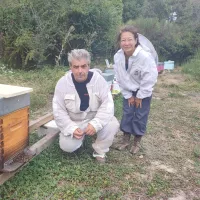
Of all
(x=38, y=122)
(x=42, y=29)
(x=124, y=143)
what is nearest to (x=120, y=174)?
(x=124, y=143)

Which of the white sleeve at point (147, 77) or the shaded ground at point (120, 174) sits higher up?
the white sleeve at point (147, 77)

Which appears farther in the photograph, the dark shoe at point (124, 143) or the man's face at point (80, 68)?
the dark shoe at point (124, 143)

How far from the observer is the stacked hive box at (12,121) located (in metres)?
2.31

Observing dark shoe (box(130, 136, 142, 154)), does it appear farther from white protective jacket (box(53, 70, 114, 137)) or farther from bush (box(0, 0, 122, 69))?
bush (box(0, 0, 122, 69))

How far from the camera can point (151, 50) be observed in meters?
3.45

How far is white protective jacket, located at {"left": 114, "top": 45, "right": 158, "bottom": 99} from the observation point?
10.6 feet

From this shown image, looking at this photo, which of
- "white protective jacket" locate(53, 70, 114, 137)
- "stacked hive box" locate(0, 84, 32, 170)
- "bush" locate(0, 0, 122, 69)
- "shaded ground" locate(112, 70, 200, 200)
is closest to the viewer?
"stacked hive box" locate(0, 84, 32, 170)

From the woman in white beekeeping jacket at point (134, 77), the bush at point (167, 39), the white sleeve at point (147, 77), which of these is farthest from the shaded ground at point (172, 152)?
the bush at point (167, 39)

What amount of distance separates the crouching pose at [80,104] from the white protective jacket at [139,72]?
0.43 metres

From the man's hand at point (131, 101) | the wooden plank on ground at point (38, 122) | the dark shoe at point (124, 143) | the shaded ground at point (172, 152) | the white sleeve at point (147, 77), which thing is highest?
the white sleeve at point (147, 77)

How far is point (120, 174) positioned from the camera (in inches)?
118

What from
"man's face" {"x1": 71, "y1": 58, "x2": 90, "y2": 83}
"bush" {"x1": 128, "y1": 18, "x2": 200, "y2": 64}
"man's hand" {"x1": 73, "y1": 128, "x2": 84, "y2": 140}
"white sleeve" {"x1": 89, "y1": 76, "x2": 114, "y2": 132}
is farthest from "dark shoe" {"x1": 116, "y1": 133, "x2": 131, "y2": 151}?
"bush" {"x1": 128, "y1": 18, "x2": 200, "y2": 64}

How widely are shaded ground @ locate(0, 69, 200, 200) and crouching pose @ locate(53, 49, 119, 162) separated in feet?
0.92

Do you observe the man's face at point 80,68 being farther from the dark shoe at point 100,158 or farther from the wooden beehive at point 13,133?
the dark shoe at point 100,158
